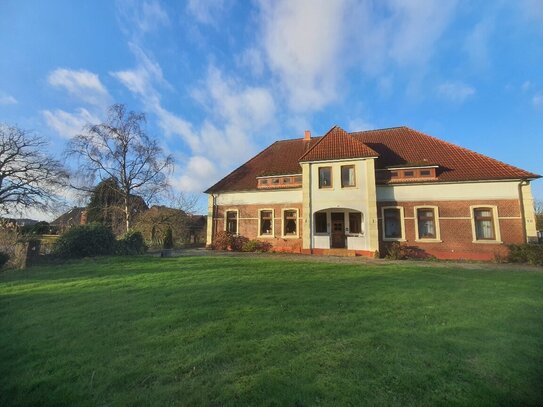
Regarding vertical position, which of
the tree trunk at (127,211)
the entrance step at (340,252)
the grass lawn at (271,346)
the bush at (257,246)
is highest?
the tree trunk at (127,211)

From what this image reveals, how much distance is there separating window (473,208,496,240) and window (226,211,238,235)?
1589 cm

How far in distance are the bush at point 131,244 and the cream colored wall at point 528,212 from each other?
901 inches

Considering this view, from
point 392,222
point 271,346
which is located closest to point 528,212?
point 392,222

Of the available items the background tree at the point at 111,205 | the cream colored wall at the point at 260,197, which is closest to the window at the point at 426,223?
the cream colored wall at the point at 260,197

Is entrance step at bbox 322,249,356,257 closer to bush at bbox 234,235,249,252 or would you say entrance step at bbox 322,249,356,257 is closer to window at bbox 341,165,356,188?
window at bbox 341,165,356,188

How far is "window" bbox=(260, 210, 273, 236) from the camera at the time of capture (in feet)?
72.0

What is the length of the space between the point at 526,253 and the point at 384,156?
381 inches

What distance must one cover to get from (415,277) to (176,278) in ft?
26.2

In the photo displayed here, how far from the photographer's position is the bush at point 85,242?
1509cm

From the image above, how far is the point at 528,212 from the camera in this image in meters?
16.8

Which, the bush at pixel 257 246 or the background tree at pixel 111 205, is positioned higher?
the background tree at pixel 111 205

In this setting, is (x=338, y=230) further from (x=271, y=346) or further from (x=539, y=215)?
(x=539, y=215)

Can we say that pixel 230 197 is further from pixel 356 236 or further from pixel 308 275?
pixel 308 275

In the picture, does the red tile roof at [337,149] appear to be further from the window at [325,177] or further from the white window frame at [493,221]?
the white window frame at [493,221]
